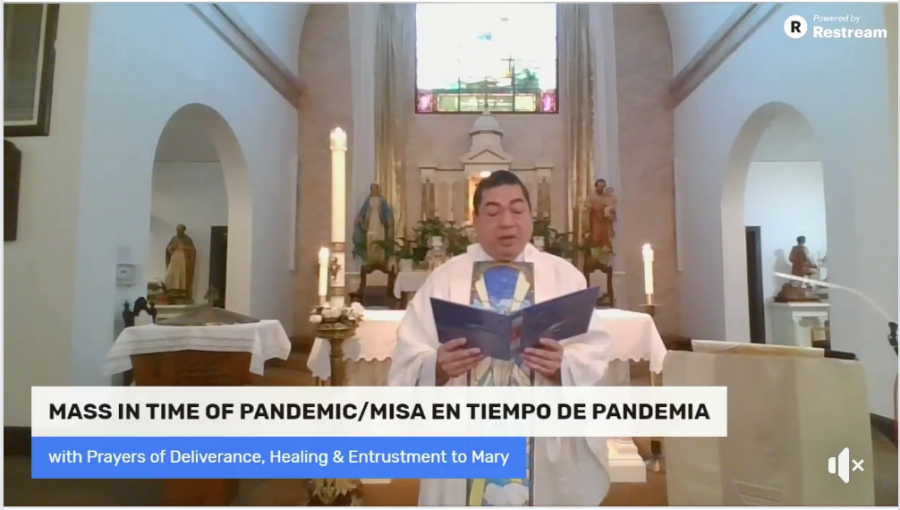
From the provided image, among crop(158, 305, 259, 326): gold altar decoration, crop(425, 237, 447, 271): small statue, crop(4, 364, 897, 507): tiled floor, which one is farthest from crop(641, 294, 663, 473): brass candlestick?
crop(158, 305, 259, 326): gold altar decoration

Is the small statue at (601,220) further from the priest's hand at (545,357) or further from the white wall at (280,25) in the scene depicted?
the white wall at (280,25)

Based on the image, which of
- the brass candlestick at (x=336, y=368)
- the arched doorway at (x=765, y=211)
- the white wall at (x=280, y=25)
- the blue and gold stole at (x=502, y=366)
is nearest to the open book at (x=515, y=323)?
the blue and gold stole at (x=502, y=366)

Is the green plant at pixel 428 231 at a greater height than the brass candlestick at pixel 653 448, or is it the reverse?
the green plant at pixel 428 231

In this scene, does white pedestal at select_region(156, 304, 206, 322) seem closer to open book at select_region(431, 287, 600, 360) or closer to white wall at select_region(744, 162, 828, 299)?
open book at select_region(431, 287, 600, 360)

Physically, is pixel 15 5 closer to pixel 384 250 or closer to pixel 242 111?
pixel 242 111

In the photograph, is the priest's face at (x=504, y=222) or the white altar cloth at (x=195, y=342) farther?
the white altar cloth at (x=195, y=342)

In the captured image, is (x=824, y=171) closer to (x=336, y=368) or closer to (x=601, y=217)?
(x=601, y=217)

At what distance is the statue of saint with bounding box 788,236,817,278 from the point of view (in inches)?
82.7

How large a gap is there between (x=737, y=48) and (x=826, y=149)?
0.58 m

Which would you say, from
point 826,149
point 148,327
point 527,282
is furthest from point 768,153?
point 148,327

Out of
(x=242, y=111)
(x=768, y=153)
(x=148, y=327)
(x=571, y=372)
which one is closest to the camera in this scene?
(x=571, y=372)

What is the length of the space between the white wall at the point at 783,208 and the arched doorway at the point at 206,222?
2252mm

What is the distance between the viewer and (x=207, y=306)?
6.47 ft

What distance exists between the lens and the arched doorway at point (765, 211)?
213cm
